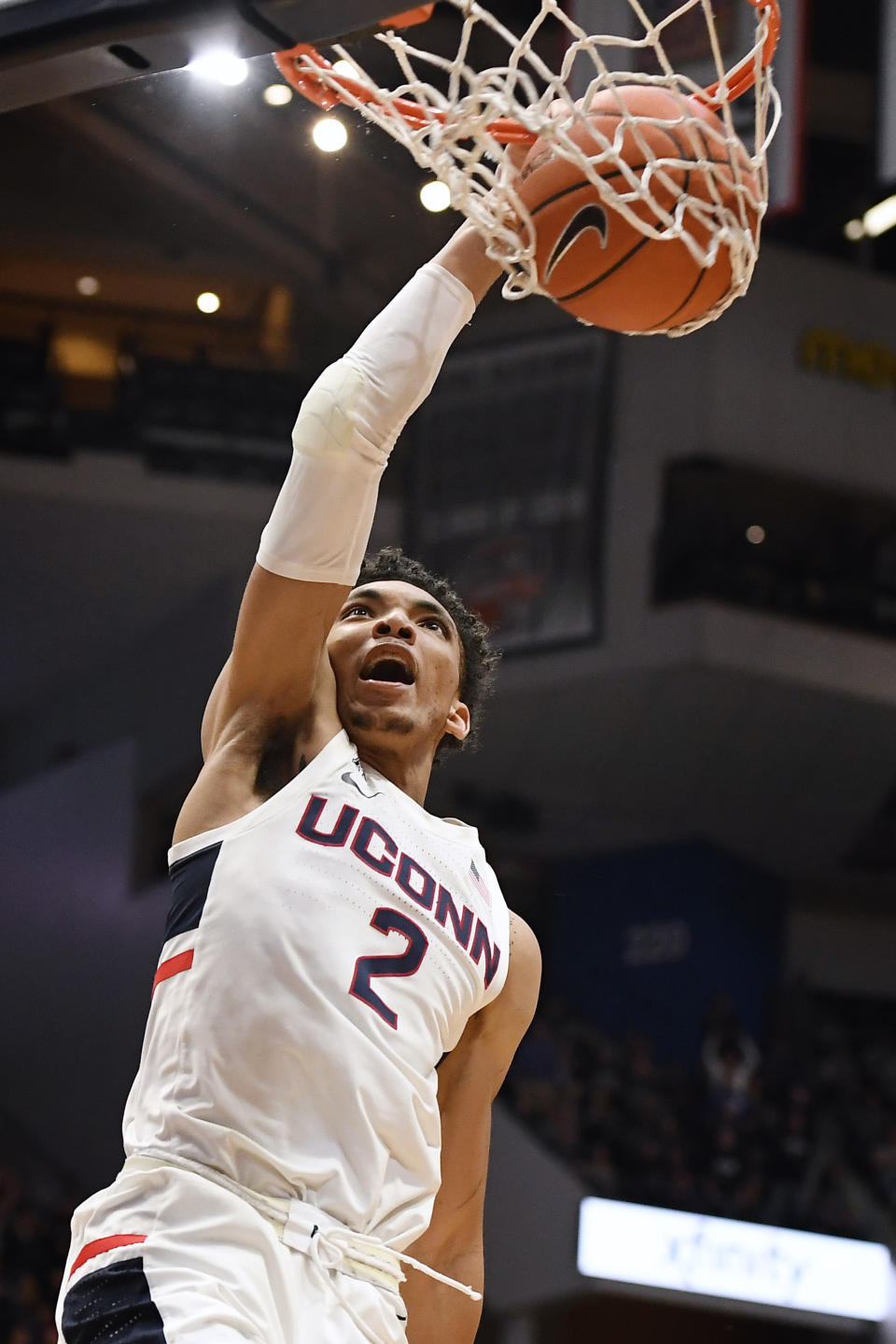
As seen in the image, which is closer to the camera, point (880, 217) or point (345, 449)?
point (345, 449)

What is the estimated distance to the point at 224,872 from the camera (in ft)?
7.80

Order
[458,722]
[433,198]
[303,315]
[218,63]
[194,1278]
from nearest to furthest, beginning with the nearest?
[194,1278], [218,63], [458,722], [433,198], [303,315]

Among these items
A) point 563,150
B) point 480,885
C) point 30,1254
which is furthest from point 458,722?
point 30,1254

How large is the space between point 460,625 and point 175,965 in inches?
42.3

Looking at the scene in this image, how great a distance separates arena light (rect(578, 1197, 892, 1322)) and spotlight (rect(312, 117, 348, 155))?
860 cm

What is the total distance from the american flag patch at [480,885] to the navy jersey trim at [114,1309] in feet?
2.65

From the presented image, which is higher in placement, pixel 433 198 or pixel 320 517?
pixel 433 198

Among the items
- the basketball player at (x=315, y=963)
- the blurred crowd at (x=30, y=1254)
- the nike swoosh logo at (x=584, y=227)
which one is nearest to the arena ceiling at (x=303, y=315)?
the nike swoosh logo at (x=584, y=227)

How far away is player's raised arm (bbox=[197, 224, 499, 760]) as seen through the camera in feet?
7.96

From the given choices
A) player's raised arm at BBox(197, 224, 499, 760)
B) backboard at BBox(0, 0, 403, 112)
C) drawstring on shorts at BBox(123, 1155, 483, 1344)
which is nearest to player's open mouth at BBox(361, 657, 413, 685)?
player's raised arm at BBox(197, 224, 499, 760)

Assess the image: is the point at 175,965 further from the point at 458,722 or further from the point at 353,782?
the point at 458,722

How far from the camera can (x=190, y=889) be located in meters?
2.40

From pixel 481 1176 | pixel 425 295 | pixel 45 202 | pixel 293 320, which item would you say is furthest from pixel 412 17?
pixel 293 320

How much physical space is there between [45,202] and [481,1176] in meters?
9.66
